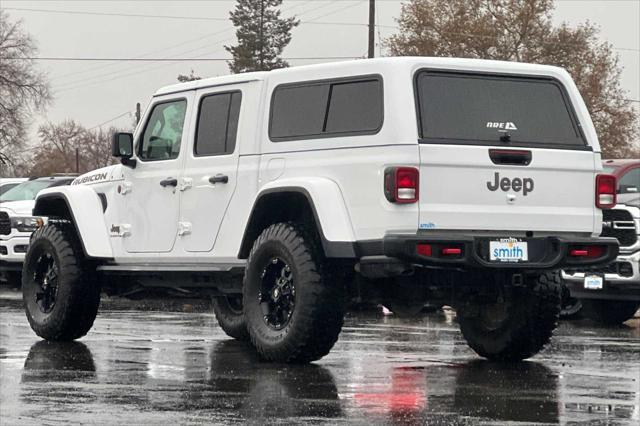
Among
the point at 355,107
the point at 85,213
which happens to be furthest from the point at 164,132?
the point at 355,107

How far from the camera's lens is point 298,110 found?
38.7 ft

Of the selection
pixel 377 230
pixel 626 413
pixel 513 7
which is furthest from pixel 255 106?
pixel 513 7

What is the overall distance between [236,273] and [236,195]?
24.7 inches

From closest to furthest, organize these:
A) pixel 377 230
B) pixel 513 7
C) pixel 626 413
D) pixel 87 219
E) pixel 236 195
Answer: pixel 626 413
pixel 377 230
pixel 236 195
pixel 87 219
pixel 513 7

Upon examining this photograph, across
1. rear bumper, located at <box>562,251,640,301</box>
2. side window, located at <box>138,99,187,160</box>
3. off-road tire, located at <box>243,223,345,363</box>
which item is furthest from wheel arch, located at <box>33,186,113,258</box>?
rear bumper, located at <box>562,251,640,301</box>

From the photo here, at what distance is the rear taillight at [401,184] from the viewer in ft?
35.0

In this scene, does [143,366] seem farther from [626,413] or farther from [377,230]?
[626,413]

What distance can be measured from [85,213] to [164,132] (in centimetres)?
105

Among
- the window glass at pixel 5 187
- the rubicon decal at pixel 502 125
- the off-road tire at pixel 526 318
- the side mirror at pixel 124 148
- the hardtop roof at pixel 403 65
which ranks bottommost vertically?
the off-road tire at pixel 526 318

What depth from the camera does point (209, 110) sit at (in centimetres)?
1275

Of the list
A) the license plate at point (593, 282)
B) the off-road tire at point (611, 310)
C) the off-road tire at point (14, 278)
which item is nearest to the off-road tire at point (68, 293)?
the license plate at point (593, 282)

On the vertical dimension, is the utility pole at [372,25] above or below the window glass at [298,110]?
above

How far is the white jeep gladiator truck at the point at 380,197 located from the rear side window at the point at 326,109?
0.01m

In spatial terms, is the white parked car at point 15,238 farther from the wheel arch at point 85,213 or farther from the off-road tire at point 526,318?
the off-road tire at point 526,318
